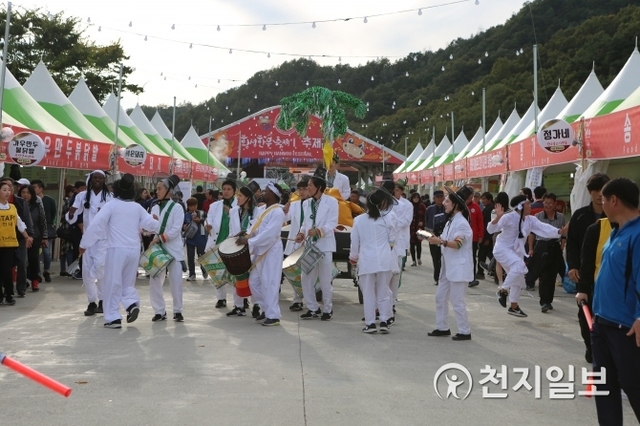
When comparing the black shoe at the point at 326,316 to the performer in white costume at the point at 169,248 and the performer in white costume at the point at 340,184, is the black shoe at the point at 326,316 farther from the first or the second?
the performer in white costume at the point at 340,184

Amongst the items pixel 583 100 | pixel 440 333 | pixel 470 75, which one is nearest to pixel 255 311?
pixel 440 333

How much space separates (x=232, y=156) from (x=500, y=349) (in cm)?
5079

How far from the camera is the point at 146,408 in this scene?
4965 mm

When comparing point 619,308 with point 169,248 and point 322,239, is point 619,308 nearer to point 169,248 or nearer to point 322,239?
point 322,239

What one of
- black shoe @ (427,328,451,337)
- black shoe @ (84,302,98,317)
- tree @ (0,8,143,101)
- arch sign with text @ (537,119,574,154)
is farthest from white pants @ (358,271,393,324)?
tree @ (0,8,143,101)

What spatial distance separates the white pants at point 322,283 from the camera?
948cm

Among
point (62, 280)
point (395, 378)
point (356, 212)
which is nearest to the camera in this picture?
point (395, 378)

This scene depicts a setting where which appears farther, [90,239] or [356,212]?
[356,212]

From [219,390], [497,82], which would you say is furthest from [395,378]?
[497,82]

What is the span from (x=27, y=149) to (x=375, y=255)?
8020 millimetres

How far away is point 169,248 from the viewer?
29.9 feet

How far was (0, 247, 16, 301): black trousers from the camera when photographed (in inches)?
402

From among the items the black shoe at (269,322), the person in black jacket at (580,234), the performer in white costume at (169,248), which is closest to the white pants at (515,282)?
the person in black jacket at (580,234)

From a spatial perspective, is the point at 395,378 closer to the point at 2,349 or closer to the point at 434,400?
the point at 434,400
